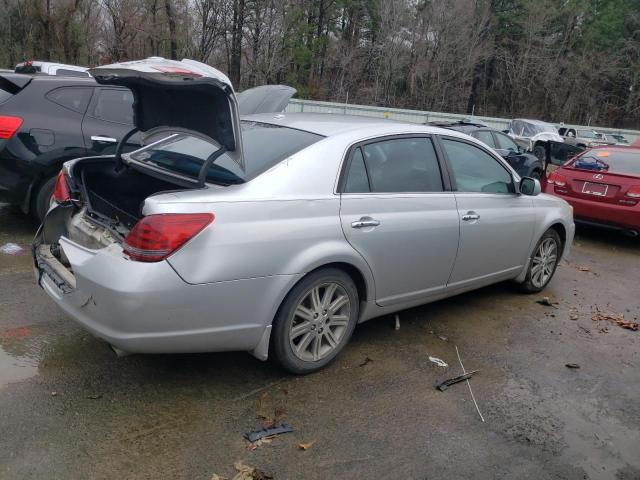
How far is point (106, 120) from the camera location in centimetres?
615

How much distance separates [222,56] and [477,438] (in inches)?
1333

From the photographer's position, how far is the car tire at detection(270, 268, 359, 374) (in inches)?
129

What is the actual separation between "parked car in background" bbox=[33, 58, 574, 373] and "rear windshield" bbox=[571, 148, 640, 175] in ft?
14.5

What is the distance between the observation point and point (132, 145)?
16.3 ft

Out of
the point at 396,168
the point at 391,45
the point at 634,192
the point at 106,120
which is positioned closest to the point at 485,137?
the point at 634,192

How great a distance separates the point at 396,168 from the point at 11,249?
12.9 feet

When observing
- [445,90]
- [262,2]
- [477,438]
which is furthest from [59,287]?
[445,90]

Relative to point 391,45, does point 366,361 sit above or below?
below

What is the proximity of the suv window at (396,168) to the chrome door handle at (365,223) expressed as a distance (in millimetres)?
195

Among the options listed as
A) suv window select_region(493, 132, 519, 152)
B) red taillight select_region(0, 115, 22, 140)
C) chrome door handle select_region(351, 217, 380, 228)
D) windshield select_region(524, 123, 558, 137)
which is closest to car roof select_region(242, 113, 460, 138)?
chrome door handle select_region(351, 217, 380, 228)

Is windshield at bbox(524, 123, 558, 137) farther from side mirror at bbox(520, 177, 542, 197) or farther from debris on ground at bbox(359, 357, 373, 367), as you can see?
debris on ground at bbox(359, 357, 373, 367)

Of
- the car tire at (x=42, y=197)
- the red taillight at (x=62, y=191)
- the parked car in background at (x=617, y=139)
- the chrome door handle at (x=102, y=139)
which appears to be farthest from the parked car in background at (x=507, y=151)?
the parked car in background at (x=617, y=139)

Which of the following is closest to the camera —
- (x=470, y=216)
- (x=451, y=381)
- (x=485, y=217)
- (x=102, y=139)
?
(x=451, y=381)

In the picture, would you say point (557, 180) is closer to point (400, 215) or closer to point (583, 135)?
point (400, 215)
